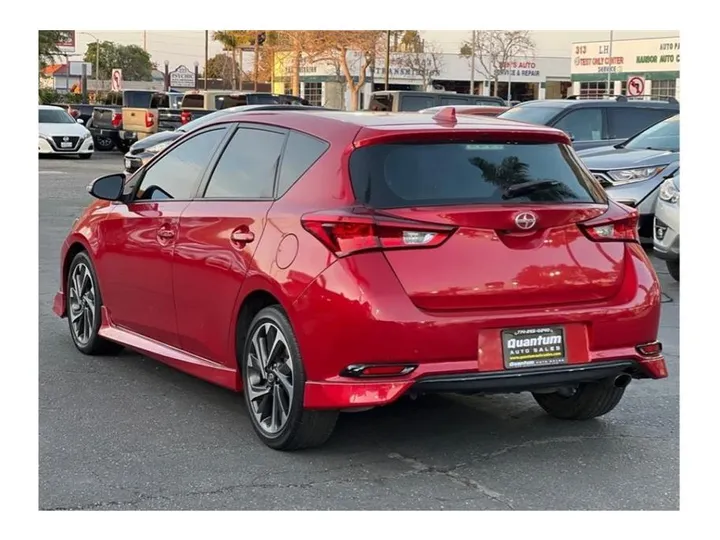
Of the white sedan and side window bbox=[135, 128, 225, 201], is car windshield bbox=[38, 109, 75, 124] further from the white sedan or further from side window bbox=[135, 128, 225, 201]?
side window bbox=[135, 128, 225, 201]

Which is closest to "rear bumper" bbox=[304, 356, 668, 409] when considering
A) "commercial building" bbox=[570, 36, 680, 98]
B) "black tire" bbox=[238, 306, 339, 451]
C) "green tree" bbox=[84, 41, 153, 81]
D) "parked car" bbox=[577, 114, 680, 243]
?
"black tire" bbox=[238, 306, 339, 451]

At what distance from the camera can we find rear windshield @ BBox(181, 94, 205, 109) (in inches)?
1352

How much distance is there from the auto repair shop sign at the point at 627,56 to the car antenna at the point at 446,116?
52.8 meters

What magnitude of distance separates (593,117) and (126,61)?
98953 millimetres

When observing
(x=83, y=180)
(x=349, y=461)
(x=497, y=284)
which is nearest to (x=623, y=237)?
(x=497, y=284)

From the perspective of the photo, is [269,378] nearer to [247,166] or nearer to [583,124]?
[247,166]

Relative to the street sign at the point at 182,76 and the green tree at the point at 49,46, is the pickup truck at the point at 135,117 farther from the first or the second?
the street sign at the point at 182,76

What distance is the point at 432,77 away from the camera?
72.1 meters

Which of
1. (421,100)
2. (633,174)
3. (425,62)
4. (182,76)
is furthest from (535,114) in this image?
(182,76)

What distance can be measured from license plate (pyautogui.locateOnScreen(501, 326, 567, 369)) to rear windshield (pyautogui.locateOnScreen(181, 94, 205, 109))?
30159 millimetres

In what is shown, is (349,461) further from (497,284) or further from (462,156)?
(462,156)

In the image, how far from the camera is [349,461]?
5.20 meters

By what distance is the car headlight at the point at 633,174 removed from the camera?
42.7 ft

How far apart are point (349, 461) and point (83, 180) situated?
754 inches
